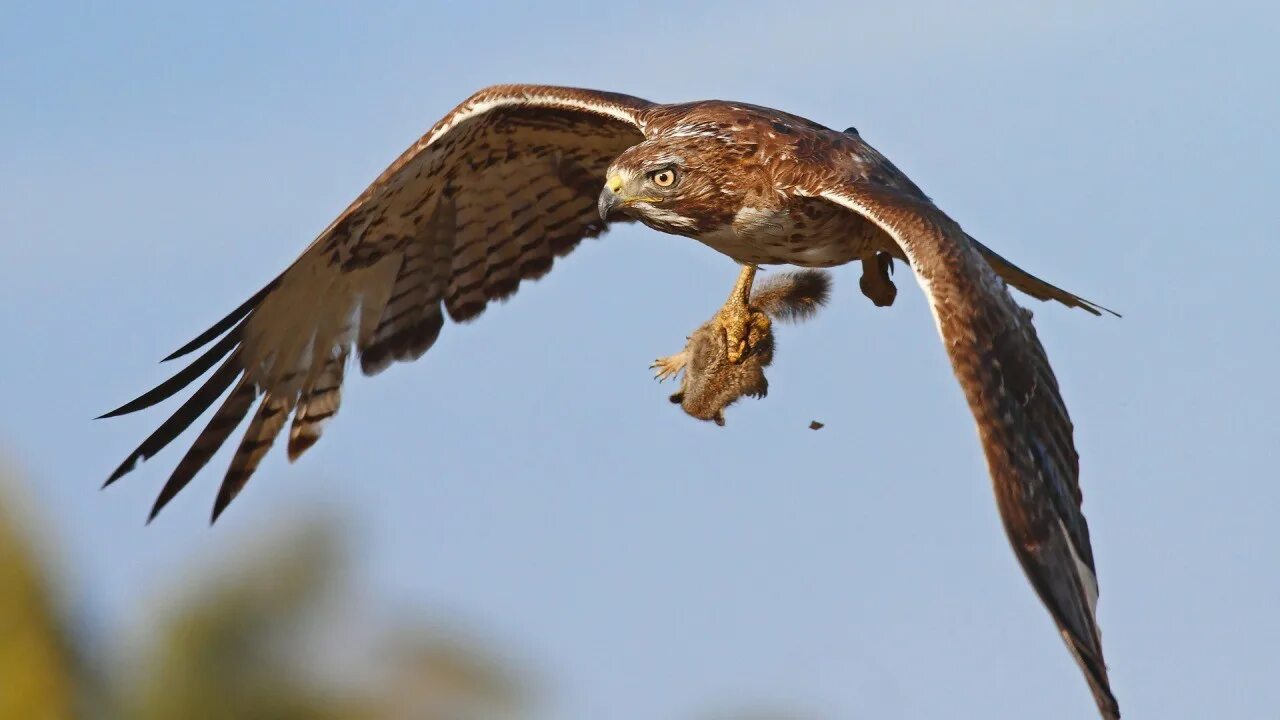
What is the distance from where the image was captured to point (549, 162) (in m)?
9.61

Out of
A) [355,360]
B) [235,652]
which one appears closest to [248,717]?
[235,652]

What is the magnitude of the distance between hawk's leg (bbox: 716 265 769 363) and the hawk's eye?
79 cm

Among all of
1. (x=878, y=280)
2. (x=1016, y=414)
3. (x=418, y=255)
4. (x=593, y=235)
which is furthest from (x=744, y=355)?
(x=1016, y=414)

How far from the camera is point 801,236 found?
27.3 ft

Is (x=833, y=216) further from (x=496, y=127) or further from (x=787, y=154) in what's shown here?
(x=496, y=127)

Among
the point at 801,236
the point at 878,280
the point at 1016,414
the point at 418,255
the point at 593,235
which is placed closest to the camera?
the point at 1016,414

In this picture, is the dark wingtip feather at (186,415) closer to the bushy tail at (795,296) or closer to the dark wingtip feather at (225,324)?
the dark wingtip feather at (225,324)

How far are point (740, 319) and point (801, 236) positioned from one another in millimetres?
777

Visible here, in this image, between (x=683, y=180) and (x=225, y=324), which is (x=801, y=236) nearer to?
(x=683, y=180)

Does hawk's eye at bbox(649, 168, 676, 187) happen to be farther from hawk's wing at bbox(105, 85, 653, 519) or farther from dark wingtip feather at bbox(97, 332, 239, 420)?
dark wingtip feather at bbox(97, 332, 239, 420)

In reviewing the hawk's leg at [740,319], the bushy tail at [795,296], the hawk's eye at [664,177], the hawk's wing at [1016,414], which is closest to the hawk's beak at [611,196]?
the hawk's eye at [664,177]

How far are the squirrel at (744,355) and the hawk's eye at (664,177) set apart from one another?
3.02 ft

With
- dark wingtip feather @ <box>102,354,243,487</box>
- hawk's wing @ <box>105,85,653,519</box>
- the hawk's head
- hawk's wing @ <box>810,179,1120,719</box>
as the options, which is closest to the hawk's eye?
the hawk's head

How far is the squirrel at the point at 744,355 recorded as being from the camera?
8773mm
